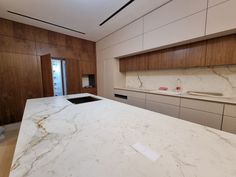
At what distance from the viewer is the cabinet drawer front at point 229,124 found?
4.61 ft

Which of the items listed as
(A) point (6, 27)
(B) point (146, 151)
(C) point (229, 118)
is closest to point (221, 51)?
(C) point (229, 118)

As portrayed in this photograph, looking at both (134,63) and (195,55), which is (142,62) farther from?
(195,55)

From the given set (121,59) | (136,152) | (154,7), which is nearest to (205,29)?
(154,7)

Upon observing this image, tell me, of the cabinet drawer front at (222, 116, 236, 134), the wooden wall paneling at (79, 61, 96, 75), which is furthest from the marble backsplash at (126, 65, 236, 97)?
the wooden wall paneling at (79, 61, 96, 75)

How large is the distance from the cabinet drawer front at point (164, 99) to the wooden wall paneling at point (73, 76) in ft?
8.19

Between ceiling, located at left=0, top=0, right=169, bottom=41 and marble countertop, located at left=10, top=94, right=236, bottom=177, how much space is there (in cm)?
223

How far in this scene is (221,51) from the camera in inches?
66.1

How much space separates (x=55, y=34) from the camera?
3.29 m

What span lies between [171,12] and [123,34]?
1357mm

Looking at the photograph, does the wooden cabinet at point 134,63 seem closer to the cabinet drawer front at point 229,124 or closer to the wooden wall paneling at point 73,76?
the wooden wall paneling at point 73,76

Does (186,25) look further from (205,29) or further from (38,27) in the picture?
(38,27)

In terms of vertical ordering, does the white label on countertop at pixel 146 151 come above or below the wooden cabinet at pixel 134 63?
below

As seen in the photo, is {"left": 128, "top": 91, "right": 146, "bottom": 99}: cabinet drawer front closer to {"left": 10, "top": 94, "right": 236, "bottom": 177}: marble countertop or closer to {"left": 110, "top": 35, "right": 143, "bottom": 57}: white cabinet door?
{"left": 110, "top": 35, "right": 143, "bottom": 57}: white cabinet door

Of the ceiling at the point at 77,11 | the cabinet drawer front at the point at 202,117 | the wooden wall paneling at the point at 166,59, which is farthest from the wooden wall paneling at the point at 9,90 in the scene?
the cabinet drawer front at the point at 202,117
